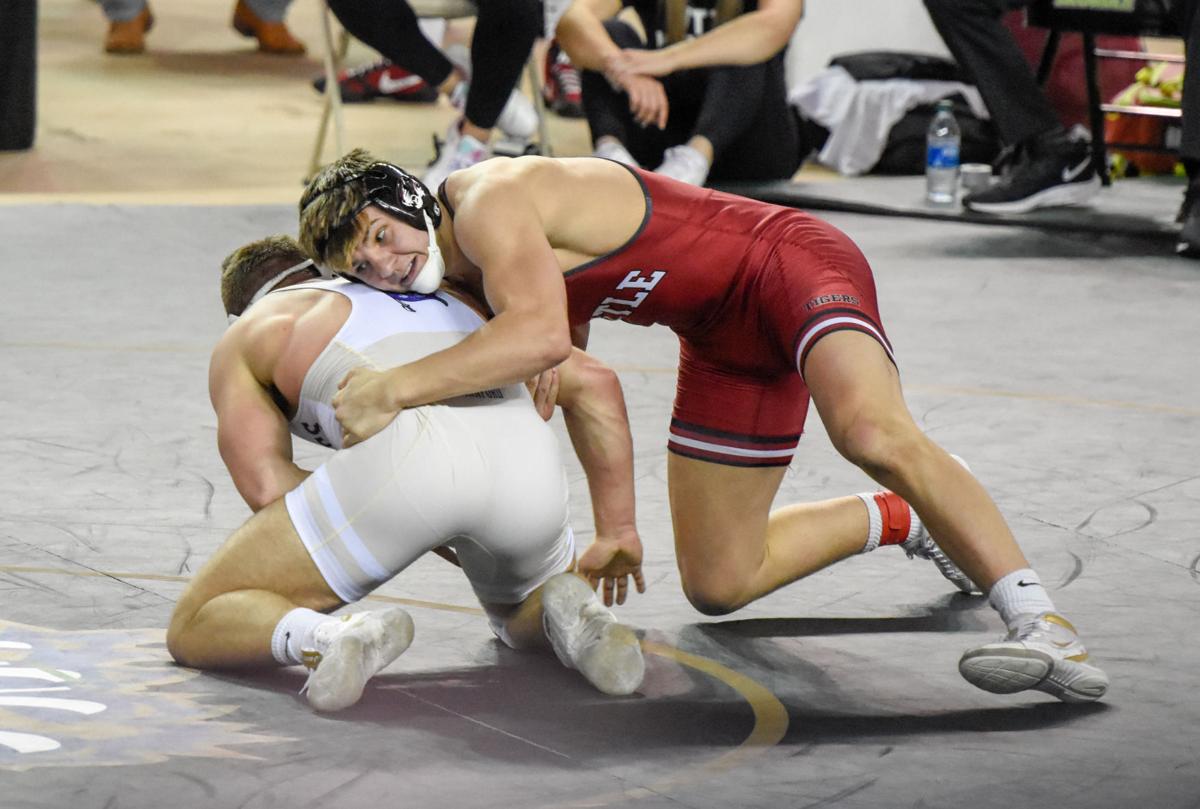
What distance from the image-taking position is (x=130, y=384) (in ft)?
13.7

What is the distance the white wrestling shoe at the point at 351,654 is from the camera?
2.26m

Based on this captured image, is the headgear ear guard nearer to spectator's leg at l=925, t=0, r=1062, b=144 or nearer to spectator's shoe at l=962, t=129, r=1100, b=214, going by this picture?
spectator's leg at l=925, t=0, r=1062, b=144

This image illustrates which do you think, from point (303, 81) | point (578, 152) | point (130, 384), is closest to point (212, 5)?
point (303, 81)

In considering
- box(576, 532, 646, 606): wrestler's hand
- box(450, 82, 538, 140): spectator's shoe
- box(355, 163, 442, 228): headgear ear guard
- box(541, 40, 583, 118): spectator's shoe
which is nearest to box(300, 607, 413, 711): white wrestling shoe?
box(576, 532, 646, 606): wrestler's hand

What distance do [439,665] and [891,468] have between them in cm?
70

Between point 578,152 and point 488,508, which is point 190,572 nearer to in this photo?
point 488,508

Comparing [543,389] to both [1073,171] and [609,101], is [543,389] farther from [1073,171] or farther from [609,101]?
[1073,171]

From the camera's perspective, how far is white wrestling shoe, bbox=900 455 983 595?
9.59 feet

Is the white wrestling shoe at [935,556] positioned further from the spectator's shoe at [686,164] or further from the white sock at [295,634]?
the spectator's shoe at [686,164]

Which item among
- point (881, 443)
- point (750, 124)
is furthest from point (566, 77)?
point (881, 443)

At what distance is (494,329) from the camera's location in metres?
2.42

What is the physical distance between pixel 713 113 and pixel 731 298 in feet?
12.2

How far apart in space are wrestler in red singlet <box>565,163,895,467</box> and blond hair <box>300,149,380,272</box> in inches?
14.5

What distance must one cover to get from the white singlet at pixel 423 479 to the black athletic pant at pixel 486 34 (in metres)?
3.92
